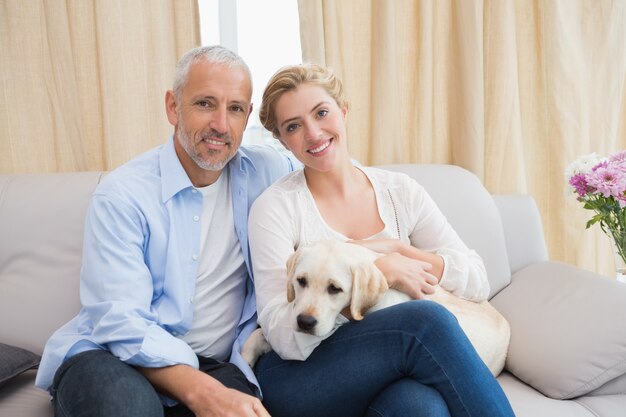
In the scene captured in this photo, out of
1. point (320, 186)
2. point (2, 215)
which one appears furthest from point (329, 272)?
point (2, 215)

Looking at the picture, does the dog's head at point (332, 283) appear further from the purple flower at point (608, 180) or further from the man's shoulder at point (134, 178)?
the purple flower at point (608, 180)

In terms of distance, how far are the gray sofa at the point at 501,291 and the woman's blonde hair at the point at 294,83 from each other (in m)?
0.67

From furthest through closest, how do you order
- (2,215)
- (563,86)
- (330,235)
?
(563,86) < (2,215) < (330,235)

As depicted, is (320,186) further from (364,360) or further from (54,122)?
(54,122)

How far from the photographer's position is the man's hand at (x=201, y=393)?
4.71 feet

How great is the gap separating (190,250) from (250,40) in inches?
61.4

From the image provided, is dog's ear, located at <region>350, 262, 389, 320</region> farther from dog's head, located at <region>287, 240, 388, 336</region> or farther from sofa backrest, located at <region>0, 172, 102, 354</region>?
sofa backrest, located at <region>0, 172, 102, 354</region>

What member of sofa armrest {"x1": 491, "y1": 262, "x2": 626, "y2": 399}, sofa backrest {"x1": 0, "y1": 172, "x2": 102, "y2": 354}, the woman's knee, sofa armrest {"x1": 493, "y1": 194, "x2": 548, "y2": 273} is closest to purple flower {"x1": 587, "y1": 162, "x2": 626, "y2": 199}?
sofa armrest {"x1": 491, "y1": 262, "x2": 626, "y2": 399}

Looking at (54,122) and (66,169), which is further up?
(54,122)

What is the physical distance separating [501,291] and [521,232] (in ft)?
1.15

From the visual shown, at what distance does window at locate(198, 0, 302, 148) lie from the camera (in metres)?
2.91

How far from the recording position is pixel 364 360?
4.91 feet

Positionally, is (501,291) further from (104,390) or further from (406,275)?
(104,390)

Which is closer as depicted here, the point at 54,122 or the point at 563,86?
the point at 54,122
